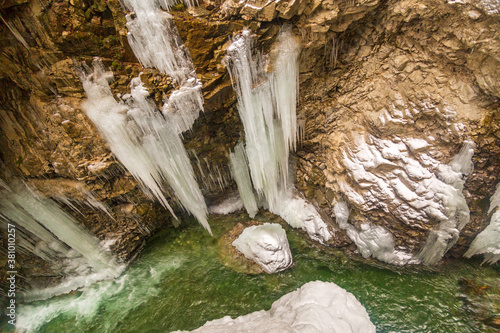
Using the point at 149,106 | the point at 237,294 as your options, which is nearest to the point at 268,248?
the point at 237,294

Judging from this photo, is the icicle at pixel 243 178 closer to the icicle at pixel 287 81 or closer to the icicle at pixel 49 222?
the icicle at pixel 287 81

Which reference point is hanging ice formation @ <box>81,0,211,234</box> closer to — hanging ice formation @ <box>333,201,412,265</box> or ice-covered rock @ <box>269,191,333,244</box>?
ice-covered rock @ <box>269,191,333,244</box>

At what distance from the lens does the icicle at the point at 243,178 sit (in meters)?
7.07

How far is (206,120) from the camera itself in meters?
5.87

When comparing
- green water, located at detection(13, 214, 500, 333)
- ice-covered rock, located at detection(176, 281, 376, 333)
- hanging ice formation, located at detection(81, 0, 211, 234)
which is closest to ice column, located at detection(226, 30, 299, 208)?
hanging ice formation, located at detection(81, 0, 211, 234)

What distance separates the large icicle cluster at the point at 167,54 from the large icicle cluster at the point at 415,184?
163 inches

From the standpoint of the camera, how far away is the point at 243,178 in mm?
7535

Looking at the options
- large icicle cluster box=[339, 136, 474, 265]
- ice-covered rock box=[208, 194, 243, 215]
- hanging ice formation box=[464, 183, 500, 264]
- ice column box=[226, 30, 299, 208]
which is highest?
ice column box=[226, 30, 299, 208]

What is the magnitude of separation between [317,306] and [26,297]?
8053 millimetres

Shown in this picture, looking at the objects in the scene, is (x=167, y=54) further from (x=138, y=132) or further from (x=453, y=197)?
(x=453, y=197)

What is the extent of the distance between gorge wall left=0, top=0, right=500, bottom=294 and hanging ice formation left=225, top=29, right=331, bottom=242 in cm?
32

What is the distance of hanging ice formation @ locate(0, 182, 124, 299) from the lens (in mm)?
5625

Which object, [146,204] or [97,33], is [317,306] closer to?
[146,204]

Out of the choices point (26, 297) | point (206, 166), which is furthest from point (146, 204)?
point (26, 297)
